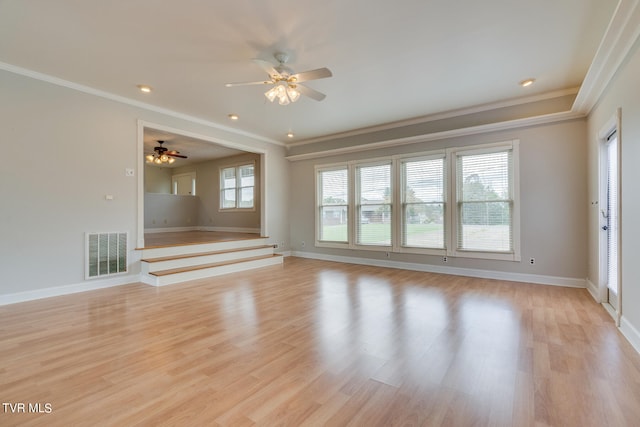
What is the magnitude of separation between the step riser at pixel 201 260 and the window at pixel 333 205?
4.86 feet

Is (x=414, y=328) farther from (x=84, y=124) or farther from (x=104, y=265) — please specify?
(x=84, y=124)

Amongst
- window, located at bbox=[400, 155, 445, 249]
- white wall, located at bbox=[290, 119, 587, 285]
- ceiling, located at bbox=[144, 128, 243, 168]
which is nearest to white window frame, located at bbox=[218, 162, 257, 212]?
ceiling, located at bbox=[144, 128, 243, 168]

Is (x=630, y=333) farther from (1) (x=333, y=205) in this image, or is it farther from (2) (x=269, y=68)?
(1) (x=333, y=205)

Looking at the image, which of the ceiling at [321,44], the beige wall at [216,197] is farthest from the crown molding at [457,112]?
the beige wall at [216,197]

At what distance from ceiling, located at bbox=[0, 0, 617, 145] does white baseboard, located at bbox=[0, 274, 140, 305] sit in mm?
2919

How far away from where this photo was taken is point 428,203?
223 inches

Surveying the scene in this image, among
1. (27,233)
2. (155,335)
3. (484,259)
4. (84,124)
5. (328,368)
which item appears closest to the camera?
(328,368)

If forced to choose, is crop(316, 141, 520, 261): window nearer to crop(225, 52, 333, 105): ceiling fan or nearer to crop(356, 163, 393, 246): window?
crop(356, 163, 393, 246): window

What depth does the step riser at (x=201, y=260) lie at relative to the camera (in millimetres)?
4789

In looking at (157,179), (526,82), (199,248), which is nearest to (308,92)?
(526,82)

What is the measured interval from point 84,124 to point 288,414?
4914 millimetres

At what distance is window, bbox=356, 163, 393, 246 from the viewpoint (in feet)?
20.3

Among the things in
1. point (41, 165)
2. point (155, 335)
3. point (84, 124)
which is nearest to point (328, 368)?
point (155, 335)

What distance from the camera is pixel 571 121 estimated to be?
4402 mm
